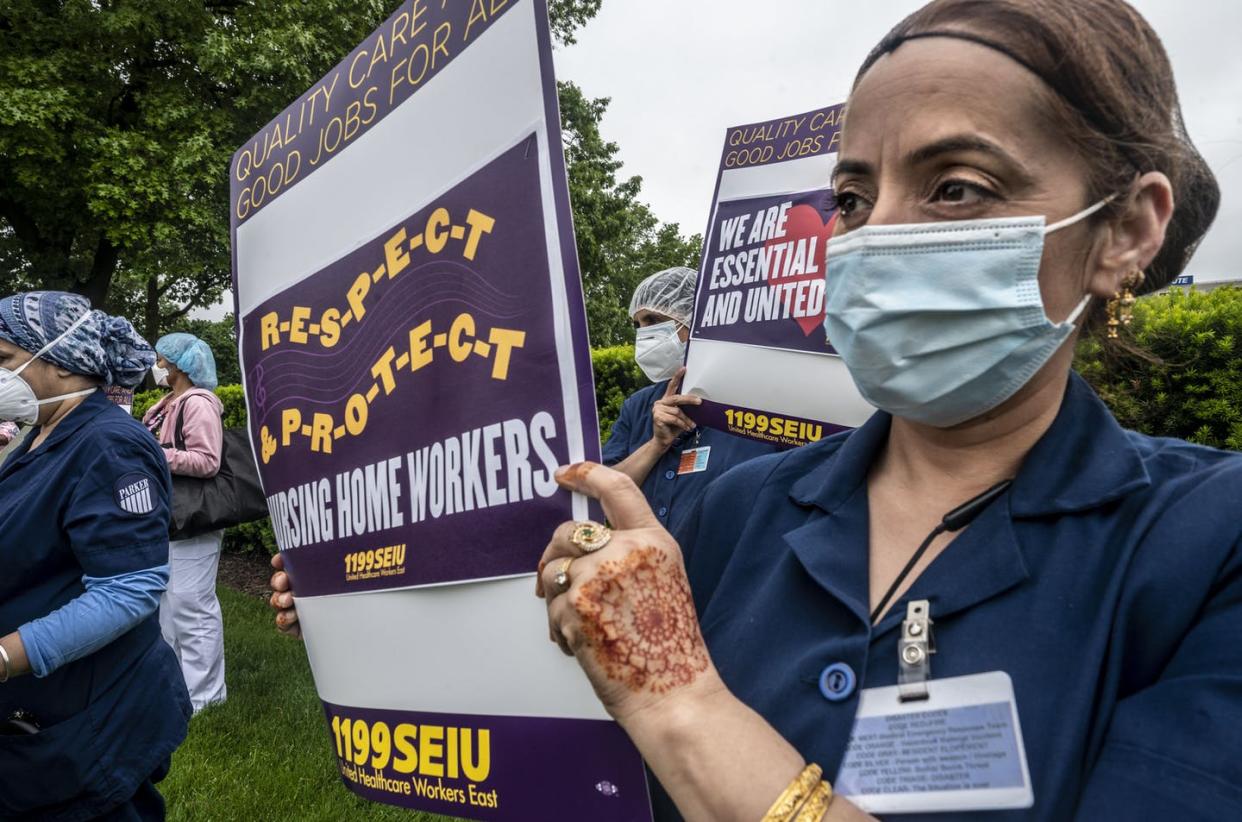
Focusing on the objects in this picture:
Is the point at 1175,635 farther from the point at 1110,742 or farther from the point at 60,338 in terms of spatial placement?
the point at 60,338

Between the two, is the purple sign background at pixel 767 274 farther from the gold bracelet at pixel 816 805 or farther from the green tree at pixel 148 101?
the green tree at pixel 148 101

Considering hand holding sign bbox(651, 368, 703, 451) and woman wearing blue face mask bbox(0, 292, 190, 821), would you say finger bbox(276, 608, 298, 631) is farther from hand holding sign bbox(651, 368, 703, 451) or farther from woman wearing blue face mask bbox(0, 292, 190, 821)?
hand holding sign bbox(651, 368, 703, 451)

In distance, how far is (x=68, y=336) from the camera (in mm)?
2828

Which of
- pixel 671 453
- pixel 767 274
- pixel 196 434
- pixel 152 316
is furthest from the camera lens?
pixel 152 316

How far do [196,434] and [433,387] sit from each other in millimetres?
4011

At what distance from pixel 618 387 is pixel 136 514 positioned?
4739mm

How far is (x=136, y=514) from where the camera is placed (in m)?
2.52

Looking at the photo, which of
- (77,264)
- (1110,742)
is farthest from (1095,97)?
(77,264)

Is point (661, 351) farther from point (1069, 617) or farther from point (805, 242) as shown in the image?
point (1069, 617)

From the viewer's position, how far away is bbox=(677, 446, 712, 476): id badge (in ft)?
10.7

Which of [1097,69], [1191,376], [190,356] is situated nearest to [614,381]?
[190,356]

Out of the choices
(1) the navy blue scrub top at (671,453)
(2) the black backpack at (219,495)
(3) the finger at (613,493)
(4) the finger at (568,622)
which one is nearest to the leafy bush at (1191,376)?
(1) the navy blue scrub top at (671,453)

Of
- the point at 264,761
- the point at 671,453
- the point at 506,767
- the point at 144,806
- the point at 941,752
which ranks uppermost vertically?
the point at 671,453

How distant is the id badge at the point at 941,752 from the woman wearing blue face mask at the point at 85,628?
2186mm
